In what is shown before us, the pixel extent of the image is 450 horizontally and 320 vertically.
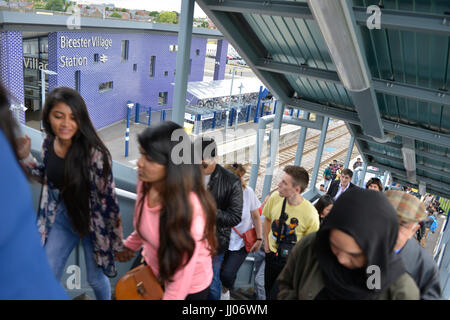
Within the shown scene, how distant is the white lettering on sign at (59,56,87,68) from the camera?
44.4 feet

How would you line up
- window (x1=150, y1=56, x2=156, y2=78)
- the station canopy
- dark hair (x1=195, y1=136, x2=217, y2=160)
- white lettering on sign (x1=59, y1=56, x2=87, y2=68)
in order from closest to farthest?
dark hair (x1=195, y1=136, x2=217, y2=160)
white lettering on sign (x1=59, y1=56, x2=87, y2=68)
the station canopy
window (x1=150, y1=56, x2=156, y2=78)

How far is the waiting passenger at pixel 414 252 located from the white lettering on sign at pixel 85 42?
14.1 m

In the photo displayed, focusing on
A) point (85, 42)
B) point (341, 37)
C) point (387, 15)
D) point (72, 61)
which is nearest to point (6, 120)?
point (341, 37)

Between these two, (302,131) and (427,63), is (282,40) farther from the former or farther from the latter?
(302,131)

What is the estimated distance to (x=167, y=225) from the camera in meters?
1.44

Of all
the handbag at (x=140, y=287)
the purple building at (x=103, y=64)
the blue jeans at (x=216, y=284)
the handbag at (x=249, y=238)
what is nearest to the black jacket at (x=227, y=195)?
the blue jeans at (x=216, y=284)

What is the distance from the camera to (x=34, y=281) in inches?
29.9

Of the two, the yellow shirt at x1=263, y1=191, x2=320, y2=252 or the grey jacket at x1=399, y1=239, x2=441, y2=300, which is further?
the yellow shirt at x1=263, y1=191, x2=320, y2=252

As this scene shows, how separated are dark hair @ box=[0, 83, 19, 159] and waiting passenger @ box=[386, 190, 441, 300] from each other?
4.79 feet

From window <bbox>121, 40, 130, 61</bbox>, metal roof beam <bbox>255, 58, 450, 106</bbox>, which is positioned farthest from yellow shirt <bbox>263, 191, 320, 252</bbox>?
window <bbox>121, 40, 130, 61</bbox>

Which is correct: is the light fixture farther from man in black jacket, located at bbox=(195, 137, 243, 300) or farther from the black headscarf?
the black headscarf

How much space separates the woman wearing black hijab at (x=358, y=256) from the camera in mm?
1208

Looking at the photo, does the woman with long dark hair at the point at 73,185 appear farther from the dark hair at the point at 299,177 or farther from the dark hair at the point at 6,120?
the dark hair at the point at 299,177
